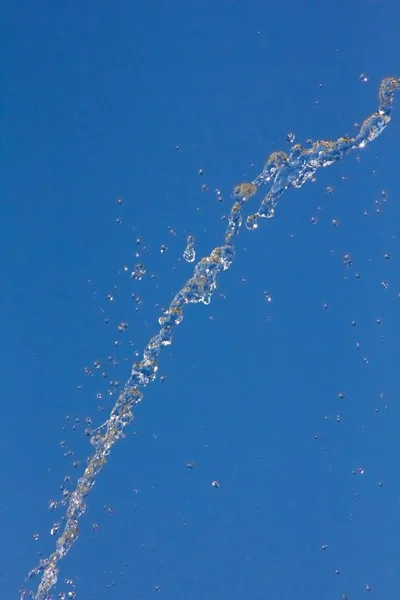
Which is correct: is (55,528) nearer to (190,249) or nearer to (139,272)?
(139,272)

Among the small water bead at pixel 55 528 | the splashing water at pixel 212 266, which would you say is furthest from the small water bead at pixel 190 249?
the small water bead at pixel 55 528

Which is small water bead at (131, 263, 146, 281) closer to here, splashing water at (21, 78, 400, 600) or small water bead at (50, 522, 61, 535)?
splashing water at (21, 78, 400, 600)

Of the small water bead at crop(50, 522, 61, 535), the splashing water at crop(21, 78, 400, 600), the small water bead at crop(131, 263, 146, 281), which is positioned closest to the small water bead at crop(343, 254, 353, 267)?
the splashing water at crop(21, 78, 400, 600)

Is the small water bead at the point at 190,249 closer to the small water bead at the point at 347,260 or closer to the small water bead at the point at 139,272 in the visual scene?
the small water bead at the point at 139,272

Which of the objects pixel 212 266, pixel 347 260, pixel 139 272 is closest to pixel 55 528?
pixel 139 272

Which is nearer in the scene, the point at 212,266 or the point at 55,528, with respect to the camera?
the point at 212,266

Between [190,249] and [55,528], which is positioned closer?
[190,249]

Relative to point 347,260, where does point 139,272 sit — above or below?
above

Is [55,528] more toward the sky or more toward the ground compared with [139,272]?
more toward the ground

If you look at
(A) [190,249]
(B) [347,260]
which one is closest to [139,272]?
(A) [190,249]
